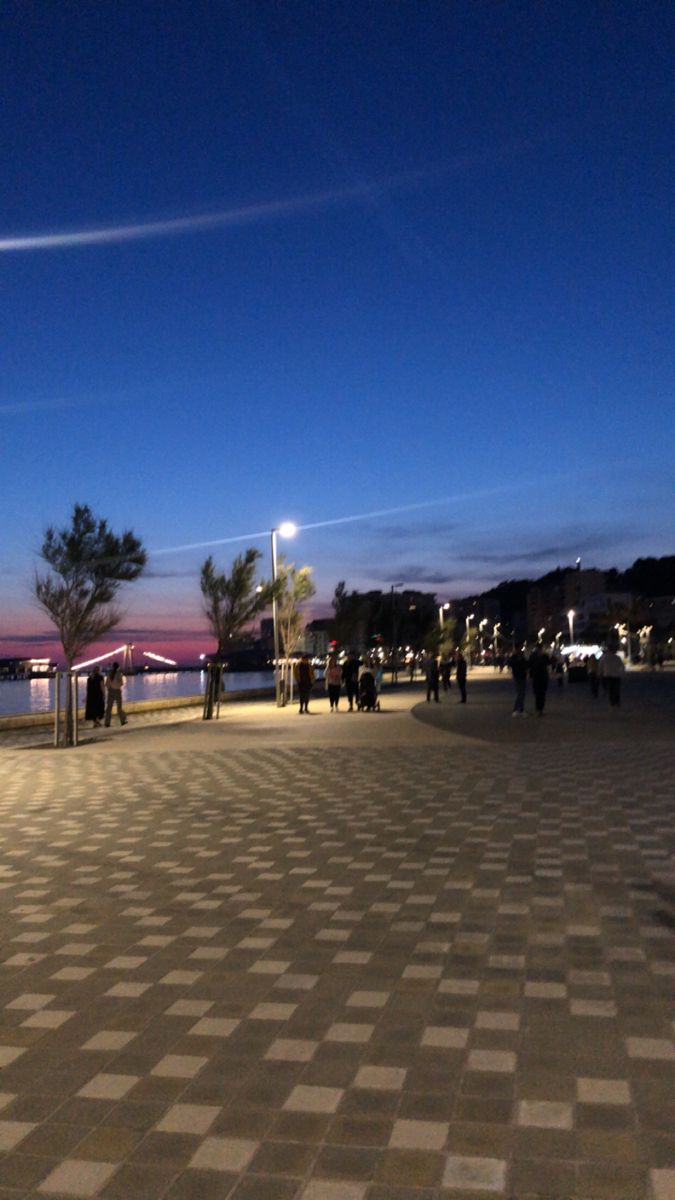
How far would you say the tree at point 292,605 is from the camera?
128 ft

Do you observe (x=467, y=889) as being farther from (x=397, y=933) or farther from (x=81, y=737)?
(x=81, y=737)

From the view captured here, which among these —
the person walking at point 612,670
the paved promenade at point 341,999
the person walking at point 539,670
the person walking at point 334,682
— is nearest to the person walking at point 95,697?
the person walking at point 334,682

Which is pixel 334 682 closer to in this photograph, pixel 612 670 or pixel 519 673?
pixel 519 673

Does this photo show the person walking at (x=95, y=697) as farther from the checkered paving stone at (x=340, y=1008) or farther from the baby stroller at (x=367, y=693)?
the checkered paving stone at (x=340, y=1008)

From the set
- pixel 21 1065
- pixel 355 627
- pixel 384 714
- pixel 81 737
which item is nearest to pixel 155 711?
pixel 384 714

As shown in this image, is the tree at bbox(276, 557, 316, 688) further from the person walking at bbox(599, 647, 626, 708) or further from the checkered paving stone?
the checkered paving stone

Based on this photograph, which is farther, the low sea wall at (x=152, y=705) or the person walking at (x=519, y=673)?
the low sea wall at (x=152, y=705)

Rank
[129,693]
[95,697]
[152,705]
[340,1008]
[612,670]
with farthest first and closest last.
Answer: [129,693] → [152,705] → [95,697] → [612,670] → [340,1008]

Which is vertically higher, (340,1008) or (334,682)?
(334,682)

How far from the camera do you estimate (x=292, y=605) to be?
39562mm

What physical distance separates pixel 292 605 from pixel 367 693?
36.5 feet

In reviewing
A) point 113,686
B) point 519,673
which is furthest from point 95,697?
point 519,673

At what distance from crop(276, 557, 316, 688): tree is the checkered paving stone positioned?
28833 millimetres

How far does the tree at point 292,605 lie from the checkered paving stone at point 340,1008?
1135 inches
